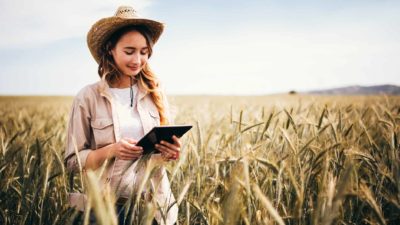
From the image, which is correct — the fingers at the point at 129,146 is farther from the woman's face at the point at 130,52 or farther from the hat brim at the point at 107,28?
the hat brim at the point at 107,28

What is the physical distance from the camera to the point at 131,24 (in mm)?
1720

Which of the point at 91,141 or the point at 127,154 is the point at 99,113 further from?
the point at 127,154

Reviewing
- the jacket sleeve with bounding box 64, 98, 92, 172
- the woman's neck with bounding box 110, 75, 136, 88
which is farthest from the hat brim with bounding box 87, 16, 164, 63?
the jacket sleeve with bounding box 64, 98, 92, 172

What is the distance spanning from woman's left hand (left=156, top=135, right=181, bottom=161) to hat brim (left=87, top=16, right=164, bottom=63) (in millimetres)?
704

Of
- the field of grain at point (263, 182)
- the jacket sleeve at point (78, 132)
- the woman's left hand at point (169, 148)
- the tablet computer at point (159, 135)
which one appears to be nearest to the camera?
the field of grain at point (263, 182)

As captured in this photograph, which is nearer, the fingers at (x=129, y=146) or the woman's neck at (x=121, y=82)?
the fingers at (x=129, y=146)

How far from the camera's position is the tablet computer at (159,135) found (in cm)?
130

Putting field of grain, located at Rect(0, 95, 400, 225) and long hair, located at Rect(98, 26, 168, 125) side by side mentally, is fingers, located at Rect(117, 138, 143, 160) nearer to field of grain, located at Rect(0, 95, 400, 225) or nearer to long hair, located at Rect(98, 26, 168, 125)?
field of grain, located at Rect(0, 95, 400, 225)

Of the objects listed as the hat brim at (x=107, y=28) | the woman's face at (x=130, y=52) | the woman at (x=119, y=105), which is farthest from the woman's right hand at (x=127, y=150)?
the hat brim at (x=107, y=28)

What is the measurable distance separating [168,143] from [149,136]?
0.46ft

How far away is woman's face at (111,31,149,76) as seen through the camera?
1.63 meters

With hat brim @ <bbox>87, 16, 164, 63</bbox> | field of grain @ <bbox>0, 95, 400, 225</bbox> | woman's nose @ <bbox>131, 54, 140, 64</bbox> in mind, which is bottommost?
field of grain @ <bbox>0, 95, 400, 225</bbox>

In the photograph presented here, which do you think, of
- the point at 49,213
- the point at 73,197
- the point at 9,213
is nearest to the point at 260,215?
the point at 73,197

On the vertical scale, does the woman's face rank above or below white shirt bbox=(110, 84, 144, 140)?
above
